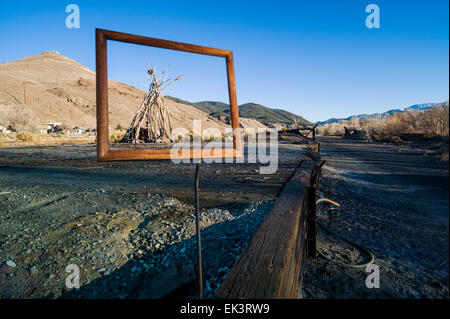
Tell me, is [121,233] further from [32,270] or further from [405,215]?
[405,215]

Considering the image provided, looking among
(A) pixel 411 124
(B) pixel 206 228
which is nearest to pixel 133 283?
(B) pixel 206 228

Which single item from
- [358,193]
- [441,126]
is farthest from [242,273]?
[441,126]

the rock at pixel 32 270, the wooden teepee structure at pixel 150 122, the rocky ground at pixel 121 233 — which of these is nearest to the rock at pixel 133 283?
the rocky ground at pixel 121 233

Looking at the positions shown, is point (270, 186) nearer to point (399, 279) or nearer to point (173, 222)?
point (173, 222)

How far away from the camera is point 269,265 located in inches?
32.8

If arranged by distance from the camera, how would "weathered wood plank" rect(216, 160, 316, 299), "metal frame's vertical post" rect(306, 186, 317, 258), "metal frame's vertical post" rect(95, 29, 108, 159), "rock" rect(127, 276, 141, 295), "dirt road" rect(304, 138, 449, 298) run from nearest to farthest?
"dirt road" rect(304, 138, 449, 298) → "weathered wood plank" rect(216, 160, 316, 299) → "metal frame's vertical post" rect(95, 29, 108, 159) → "rock" rect(127, 276, 141, 295) → "metal frame's vertical post" rect(306, 186, 317, 258)

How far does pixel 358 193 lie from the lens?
0.66 m

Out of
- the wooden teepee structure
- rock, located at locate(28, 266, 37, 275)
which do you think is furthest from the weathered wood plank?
the wooden teepee structure

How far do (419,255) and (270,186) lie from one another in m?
2.70

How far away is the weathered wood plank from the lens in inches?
28.2

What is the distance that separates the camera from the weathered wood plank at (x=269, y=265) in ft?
2.35

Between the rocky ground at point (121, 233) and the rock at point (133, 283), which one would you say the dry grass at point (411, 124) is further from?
the rock at point (133, 283)

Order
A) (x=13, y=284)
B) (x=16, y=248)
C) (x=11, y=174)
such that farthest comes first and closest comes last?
1. (x=11, y=174)
2. (x=16, y=248)
3. (x=13, y=284)

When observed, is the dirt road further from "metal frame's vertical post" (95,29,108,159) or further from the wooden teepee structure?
the wooden teepee structure
